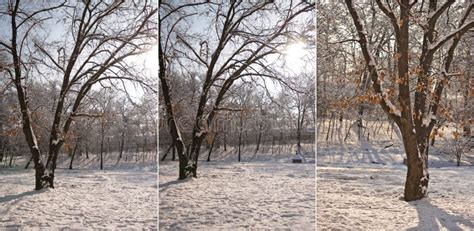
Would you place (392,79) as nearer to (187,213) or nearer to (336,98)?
(336,98)

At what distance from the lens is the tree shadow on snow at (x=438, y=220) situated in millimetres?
2531

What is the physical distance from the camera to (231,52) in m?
2.81

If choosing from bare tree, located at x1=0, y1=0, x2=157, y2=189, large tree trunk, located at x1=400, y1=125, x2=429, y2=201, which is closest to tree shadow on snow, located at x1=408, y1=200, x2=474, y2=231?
large tree trunk, located at x1=400, y1=125, x2=429, y2=201

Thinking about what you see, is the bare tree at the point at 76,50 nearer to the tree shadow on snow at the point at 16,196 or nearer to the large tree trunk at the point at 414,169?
the tree shadow on snow at the point at 16,196

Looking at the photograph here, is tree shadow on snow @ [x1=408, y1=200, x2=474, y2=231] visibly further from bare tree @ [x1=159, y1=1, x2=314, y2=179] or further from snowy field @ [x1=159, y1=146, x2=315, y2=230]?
bare tree @ [x1=159, y1=1, x2=314, y2=179]

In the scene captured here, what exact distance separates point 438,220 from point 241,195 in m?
1.16

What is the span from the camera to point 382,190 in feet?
9.14

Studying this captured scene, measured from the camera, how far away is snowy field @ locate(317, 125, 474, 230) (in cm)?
263

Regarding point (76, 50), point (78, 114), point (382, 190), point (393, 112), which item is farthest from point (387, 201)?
point (76, 50)

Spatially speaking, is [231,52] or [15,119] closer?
[15,119]

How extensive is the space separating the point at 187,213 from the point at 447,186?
1.60 m

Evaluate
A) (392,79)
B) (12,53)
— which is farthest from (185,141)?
(392,79)

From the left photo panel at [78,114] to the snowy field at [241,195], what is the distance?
0.14 metres

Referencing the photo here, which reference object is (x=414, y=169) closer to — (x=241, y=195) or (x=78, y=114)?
(x=241, y=195)
